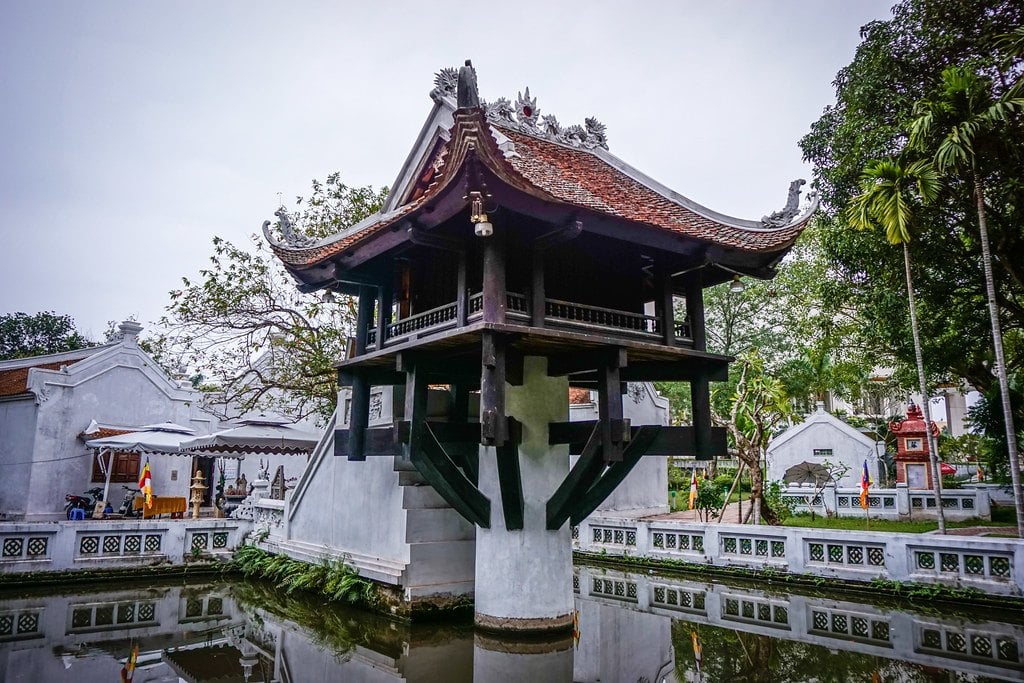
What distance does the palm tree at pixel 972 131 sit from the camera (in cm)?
1095

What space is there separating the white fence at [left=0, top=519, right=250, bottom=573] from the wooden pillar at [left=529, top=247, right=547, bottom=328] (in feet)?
31.1

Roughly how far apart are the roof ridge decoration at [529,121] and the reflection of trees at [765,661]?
7.40 metres

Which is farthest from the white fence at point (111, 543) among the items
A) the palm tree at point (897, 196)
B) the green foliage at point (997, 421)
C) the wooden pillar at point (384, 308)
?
the green foliage at point (997, 421)

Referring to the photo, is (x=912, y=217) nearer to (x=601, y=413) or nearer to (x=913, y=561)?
(x=913, y=561)

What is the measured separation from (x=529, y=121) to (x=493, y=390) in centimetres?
491

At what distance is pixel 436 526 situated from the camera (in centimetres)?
1001

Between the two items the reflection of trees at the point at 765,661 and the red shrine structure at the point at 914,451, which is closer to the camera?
the reflection of trees at the point at 765,661

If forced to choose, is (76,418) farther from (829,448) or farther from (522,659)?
(829,448)

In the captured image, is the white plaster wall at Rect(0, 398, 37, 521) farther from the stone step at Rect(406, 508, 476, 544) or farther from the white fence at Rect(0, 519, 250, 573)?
the stone step at Rect(406, 508, 476, 544)

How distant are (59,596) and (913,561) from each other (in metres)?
13.5

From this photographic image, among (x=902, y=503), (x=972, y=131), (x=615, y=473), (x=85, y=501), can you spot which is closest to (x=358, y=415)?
(x=615, y=473)

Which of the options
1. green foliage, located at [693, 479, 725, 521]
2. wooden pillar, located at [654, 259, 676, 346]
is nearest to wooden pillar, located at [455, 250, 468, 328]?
wooden pillar, located at [654, 259, 676, 346]

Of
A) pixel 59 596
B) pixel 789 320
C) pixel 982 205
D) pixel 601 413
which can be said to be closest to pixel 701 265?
pixel 601 413

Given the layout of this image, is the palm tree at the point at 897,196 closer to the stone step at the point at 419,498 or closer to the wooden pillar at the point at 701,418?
the wooden pillar at the point at 701,418
